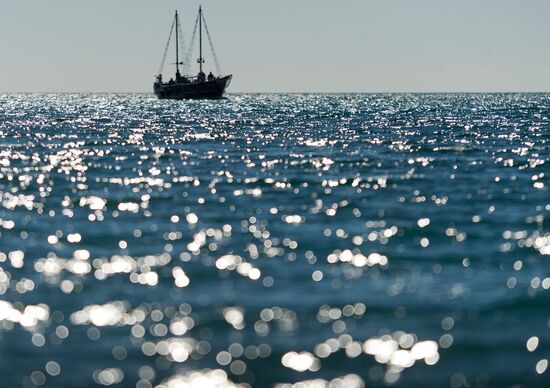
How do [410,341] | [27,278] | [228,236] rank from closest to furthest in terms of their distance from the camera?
1. [410,341]
2. [27,278]
3. [228,236]

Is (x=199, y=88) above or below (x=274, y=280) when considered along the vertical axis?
below

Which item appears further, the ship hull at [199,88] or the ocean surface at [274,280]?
the ship hull at [199,88]

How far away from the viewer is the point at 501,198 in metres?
29.2

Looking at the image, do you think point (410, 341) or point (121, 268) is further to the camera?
point (121, 268)

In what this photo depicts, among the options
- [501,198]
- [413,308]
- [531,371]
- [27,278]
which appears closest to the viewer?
[531,371]

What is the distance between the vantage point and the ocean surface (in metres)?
A: 11.9

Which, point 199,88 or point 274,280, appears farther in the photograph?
point 199,88

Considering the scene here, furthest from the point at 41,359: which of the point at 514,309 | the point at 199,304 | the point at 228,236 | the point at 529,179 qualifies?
the point at 529,179

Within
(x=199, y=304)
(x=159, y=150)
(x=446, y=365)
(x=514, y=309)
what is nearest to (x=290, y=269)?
(x=199, y=304)

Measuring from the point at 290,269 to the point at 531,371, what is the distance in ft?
22.7

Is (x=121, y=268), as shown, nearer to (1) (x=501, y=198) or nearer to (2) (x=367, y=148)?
(1) (x=501, y=198)

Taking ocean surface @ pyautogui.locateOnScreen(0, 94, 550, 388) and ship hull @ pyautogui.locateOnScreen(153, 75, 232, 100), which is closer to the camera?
ocean surface @ pyautogui.locateOnScreen(0, 94, 550, 388)

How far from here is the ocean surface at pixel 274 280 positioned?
38.9 feet

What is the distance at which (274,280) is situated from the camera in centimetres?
1669
